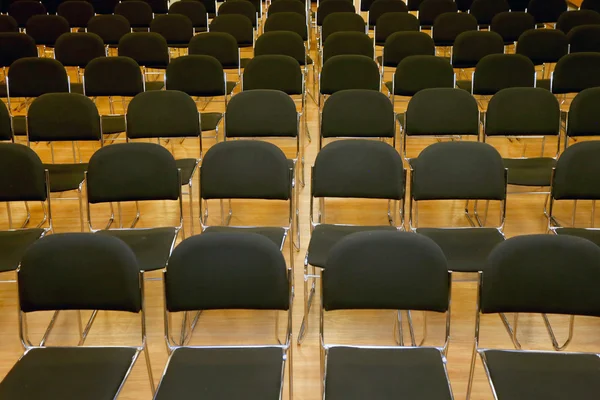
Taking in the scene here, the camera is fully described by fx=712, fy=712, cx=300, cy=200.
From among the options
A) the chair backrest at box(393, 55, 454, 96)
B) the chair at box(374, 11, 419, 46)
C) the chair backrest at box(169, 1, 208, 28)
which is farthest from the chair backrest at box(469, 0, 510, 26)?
the chair backrest at box(169, 1, 208, 28)

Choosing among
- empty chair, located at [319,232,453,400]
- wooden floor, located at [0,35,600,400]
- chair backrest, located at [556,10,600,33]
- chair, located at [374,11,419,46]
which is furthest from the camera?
chair backrest, located at [556,10,600,33]

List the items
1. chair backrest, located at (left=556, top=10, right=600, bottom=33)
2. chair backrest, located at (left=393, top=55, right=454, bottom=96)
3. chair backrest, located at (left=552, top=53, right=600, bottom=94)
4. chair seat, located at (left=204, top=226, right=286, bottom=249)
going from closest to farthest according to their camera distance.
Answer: chair seat, located at (left=204, top=226, right=286, bottom=249), chair backrest, located at (left=393, top=55, right=454, bottom=96), chair backrest, located at (left=552, top=53, right=600, bottom=94), chair backrest, located at (left=556, top=10, right=600, bottom=33)

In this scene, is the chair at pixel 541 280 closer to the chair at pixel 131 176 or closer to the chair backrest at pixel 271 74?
the chair at pixel 131 176

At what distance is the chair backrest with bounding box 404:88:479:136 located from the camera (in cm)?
512

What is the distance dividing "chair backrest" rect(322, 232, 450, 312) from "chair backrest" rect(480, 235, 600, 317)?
8.1 inches

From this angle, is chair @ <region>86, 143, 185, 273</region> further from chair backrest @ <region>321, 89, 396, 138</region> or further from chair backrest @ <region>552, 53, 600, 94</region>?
chair backrest @ <region>552, 53, 600, 94</region>

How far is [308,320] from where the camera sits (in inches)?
156

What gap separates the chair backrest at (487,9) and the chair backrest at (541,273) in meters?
6.18

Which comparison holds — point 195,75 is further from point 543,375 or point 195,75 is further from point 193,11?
point 543,375

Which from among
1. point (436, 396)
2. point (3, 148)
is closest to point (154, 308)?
point (3, 148)

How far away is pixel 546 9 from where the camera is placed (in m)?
8.90

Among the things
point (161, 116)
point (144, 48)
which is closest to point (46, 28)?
point (144, 48)

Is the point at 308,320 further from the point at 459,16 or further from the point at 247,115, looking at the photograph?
the point at 459,16

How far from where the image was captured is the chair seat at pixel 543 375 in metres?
2.70
